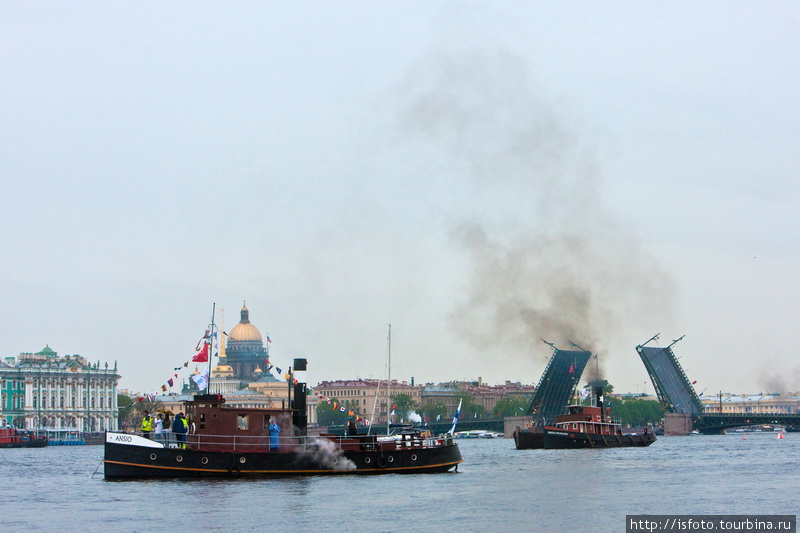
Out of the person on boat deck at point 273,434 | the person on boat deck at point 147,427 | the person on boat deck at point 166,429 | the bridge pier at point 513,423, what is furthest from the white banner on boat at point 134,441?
the bridge pier at point 513,423

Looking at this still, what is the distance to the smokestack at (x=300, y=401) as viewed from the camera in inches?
1492

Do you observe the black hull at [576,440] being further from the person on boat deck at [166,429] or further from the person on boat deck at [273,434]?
the person on boat deck at [166,429]

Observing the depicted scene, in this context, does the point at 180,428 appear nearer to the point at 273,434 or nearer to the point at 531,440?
the point at 273,434

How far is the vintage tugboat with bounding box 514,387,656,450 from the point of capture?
251 feet

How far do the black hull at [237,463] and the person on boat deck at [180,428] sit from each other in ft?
2.40

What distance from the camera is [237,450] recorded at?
122ft

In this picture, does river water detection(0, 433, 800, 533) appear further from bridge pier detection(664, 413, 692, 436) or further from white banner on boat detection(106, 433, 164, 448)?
bridge pier detection(664, 413, 692, 436)

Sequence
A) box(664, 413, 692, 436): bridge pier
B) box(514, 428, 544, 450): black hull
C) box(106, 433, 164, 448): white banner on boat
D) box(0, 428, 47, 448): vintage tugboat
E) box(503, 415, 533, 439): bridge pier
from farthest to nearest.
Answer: box(664, 413, 692, 436): bridge pier
box(503, 415, 533, 439): bridge pier
box(0, 428, 47, 448): vintage tugboat
box(514, 428, 544, 450): black hull
box(106, 433, 164, 448): white banner on boat

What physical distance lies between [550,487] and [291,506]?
11.1 m

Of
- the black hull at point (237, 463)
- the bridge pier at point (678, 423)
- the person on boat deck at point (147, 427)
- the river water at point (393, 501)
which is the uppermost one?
the person on boat deck at point (147, 427)

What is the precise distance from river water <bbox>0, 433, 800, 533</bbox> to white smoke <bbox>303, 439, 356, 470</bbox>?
596 millimetres

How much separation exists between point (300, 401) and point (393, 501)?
654cm

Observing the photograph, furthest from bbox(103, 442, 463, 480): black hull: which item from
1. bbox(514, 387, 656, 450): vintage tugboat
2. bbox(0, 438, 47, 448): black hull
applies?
bbox(0, 438, 47, 448): black hull

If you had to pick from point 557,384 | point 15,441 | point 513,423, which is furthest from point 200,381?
point 513,423
